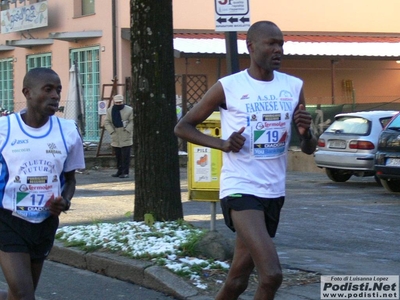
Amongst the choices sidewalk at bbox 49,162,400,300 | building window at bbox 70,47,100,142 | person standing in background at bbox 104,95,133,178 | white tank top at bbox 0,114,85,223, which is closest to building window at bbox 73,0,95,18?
building window at bbox 70,47,100,142

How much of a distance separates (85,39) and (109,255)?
843 inches

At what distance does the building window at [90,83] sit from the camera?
1117 inches

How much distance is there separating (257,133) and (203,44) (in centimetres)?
2144

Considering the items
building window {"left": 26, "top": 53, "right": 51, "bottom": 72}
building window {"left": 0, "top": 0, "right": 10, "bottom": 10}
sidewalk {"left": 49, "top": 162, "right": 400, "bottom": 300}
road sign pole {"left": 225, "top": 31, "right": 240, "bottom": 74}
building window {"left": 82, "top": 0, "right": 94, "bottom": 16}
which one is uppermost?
building window {"left": 0, "top": 0, "right": 10, "bottom": 10}

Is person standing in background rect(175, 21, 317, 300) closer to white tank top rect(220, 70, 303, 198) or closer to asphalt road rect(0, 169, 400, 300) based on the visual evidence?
white tank top rect(220, 70, 303, 198)

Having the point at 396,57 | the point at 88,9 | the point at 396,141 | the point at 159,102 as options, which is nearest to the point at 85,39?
the point at 88,9

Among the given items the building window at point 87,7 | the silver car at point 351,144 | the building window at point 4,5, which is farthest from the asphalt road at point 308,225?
the building window at point 4,5

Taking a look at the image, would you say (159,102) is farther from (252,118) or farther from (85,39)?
(85,39)

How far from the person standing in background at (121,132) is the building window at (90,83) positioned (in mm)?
9014

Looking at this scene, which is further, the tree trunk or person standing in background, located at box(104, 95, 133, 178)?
person standing in background, located at box(104, 95, 133, 178)

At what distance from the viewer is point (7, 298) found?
16.6 ft

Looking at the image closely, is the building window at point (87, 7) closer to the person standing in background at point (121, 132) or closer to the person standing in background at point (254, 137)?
the person standing in background at point (121, 132)

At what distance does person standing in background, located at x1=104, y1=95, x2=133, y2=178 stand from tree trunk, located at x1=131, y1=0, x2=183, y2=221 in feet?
31.7

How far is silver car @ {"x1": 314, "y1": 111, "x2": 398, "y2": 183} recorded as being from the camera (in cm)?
1677
